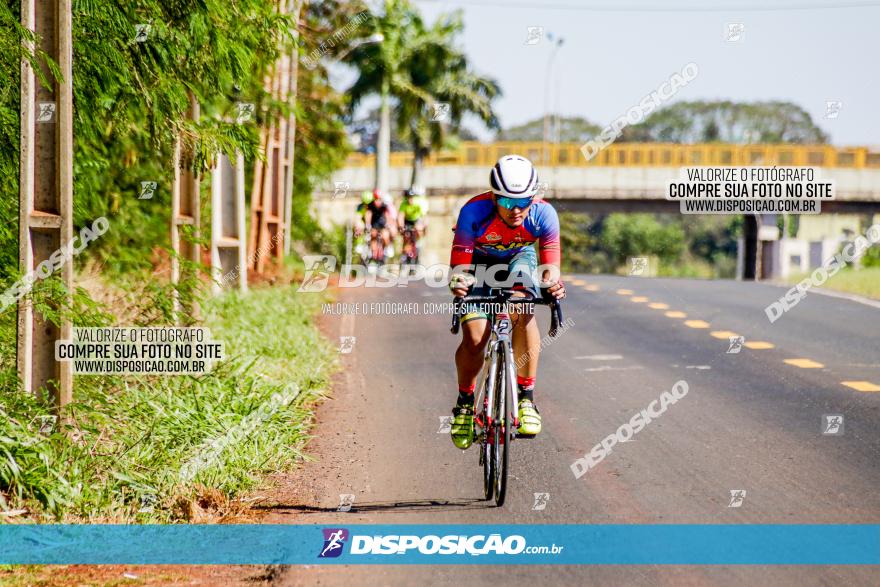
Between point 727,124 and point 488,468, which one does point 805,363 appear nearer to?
point 488,468

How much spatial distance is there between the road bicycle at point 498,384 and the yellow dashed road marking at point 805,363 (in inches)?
281

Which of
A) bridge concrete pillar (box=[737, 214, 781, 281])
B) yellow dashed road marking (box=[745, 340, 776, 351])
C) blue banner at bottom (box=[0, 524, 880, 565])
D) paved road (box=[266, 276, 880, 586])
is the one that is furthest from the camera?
bridge concrete pillar (box=[737, 214, 781, 281])

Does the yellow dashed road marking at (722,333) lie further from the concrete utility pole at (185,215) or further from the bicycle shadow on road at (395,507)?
the bicycle shadow on road at (395,507)

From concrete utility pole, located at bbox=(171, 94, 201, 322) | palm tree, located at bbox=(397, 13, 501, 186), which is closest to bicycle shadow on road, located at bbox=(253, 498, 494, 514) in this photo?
concrete utility pole, located at bbox=(171, 94, 201, 322)

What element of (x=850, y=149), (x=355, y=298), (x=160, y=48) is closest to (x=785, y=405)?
(x=160, y=48)

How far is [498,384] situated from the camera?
7.61 meters

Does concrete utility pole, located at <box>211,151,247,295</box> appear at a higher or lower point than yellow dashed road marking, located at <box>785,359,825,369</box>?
higher

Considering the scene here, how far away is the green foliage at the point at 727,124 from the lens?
143m

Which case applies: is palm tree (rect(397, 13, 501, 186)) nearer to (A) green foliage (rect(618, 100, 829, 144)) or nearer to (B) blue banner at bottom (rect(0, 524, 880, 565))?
(B) blue banner at bottom (rect(0, 524, 880, 565))

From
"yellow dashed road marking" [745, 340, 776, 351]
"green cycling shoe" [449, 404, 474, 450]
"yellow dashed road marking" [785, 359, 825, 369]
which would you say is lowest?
Result: "yellow dashed road marking" [785, 359, 825, 369]

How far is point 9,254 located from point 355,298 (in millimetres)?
14688

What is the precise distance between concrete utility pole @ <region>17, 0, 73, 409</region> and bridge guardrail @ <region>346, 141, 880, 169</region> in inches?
1960

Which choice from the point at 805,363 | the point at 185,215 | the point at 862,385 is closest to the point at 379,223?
the point at 185,215

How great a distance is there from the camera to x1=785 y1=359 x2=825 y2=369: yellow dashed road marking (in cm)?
1398
